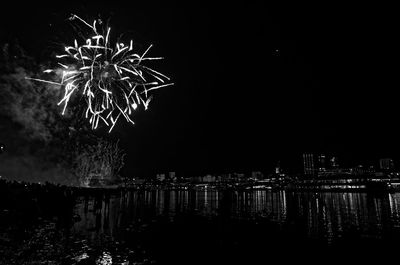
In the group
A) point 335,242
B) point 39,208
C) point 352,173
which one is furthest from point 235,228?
point 352,173

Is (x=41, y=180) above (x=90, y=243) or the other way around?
above

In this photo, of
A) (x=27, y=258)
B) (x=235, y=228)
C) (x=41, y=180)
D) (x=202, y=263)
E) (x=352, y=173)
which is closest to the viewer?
(x=27, y=258)

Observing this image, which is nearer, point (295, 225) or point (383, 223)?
point (295, 225)

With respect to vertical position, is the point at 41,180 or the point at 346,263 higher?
the point at 41,180

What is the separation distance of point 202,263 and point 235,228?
11.4 m

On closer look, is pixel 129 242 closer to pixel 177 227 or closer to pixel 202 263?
pixel 202 263

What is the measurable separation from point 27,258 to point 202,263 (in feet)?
23.5

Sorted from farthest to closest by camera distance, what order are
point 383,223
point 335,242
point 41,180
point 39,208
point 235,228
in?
point 41,180, point 383,223, point 39,208, point 235,228, point 335,242

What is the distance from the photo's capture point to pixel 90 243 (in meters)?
16.9

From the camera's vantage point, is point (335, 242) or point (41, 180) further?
point (41, 180)

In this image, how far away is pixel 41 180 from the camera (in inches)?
2013

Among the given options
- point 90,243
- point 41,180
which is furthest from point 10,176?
point 90,243

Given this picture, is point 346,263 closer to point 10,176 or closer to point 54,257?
point 54,257

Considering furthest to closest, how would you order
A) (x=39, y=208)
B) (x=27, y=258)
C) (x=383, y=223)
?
(x=383, y=223), (x=39, y=208), (x=27, y=258)
